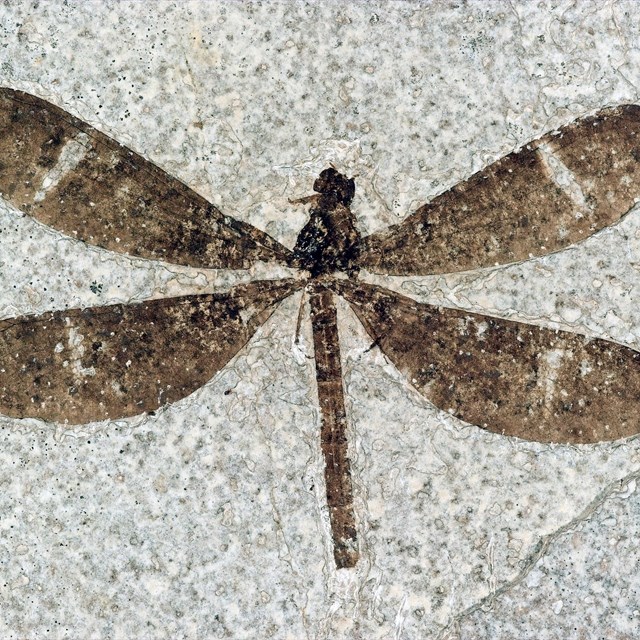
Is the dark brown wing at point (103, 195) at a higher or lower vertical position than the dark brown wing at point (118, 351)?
higher

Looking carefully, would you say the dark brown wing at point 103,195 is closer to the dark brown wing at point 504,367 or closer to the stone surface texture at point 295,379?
the stone surface texture at point 295,379

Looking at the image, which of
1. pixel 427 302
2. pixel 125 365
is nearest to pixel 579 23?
pixel 427 302

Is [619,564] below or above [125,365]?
below

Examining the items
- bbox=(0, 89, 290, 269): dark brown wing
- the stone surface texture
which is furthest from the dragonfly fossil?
the stone surface texture

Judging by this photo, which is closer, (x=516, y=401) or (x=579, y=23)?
(x=516, y=401)

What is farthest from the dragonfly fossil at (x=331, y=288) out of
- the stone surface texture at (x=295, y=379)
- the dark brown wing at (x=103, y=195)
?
the stone surface texture at (x=295, y=379)

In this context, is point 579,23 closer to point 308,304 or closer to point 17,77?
point 308,304

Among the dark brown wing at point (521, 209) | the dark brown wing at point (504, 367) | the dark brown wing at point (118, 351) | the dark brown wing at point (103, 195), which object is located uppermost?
the dark brown wing at point (103, 195)
